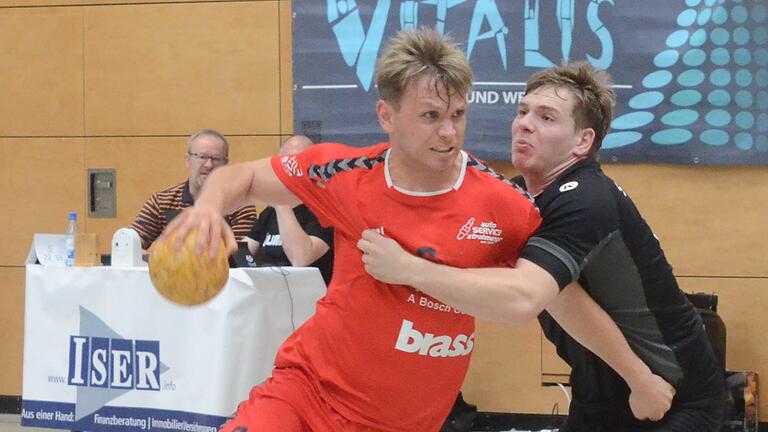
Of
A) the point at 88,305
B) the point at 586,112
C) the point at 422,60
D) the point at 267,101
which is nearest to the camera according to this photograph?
the point at 422,60

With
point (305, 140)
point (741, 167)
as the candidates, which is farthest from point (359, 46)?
point (741, 167)

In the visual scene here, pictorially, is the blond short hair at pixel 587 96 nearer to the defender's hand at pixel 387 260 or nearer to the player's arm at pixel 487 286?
the player's arm at pixel 487 286

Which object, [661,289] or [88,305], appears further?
[88,305]

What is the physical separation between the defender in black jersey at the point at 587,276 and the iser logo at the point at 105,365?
8.41ft

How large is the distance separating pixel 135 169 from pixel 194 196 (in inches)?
52.2

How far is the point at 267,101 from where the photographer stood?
6.98 m

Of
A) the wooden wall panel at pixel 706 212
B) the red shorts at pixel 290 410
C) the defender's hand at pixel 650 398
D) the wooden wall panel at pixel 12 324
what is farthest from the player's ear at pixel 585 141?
the wooden wall panel at pixel 12 324

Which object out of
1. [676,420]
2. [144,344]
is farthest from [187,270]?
[144,344]

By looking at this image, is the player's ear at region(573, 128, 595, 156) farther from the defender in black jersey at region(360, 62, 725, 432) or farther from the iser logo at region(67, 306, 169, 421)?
the iser logo at region(67, 306, 169, 421)

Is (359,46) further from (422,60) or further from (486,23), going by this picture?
(422,60)

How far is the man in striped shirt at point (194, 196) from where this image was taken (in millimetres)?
5887

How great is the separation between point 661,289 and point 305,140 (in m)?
3.00

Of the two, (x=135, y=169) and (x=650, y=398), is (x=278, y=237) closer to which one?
(x=135, y=169)

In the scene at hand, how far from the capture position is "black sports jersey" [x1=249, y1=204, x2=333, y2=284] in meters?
5.31
